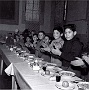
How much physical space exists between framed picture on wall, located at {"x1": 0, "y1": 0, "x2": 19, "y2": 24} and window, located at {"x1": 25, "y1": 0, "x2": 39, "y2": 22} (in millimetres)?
575

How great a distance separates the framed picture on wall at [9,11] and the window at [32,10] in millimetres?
575

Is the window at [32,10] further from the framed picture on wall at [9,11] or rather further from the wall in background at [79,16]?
the wall in background at [79,16]

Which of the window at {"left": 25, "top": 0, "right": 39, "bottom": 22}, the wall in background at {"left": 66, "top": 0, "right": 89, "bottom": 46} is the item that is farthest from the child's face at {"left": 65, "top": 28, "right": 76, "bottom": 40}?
the window at {"left": 25, "top": 0, "right": 39, "bottom": 22}

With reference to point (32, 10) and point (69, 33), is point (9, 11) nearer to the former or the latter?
point (32, 10)

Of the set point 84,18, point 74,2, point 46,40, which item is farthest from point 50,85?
point 74,2

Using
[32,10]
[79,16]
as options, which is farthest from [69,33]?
[32,10]

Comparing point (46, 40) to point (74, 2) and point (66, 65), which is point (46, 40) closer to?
point (66, 65)

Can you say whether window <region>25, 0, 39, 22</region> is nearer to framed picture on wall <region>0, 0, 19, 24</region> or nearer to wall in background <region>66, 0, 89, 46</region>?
framed picture on wall <region>0, 0, 19, 24</region>

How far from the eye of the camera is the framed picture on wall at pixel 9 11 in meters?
8.99

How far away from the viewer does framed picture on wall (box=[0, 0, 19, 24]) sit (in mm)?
8992

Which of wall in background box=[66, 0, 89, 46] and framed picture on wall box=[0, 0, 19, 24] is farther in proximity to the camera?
framed picture on wall box=[0, 0, 19, 24]

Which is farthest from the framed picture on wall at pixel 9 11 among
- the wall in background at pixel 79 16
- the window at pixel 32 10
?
the wall in background at pixel 79 16

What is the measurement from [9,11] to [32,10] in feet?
3.95

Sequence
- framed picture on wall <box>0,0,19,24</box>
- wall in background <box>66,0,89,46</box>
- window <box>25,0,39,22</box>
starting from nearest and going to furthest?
1. wall in background <box>66,0,89,46</box>
2. framed picture on wall <box>0,0,19,24</box>
3. window <box>25,0,39,22</box>
